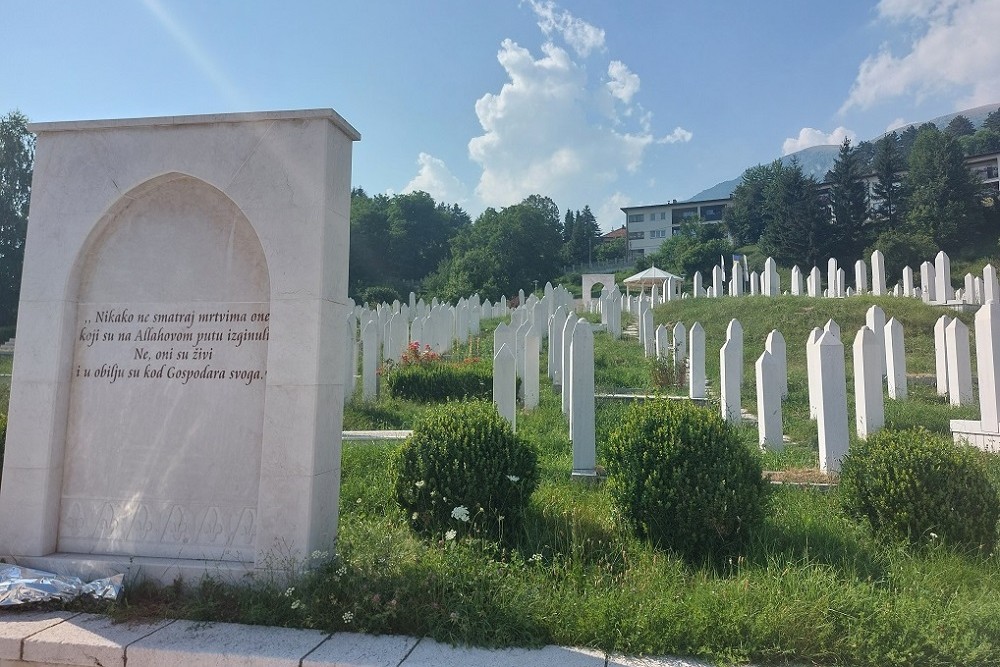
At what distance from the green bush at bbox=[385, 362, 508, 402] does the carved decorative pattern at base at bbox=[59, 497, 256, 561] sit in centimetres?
562

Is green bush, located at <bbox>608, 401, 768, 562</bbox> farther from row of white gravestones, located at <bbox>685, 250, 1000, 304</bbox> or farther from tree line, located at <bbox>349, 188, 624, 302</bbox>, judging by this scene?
tree line, located at <bbox>349, 188, 624, 302</bbox>

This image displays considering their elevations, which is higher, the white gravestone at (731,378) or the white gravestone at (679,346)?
the white gravestone at (679,346)

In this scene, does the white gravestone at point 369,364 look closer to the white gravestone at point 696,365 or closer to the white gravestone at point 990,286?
the white gravestone at point 696,365

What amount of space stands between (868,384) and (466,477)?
4.63 m

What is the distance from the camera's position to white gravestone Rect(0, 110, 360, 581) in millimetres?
3482

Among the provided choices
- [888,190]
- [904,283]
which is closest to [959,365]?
[904,283]

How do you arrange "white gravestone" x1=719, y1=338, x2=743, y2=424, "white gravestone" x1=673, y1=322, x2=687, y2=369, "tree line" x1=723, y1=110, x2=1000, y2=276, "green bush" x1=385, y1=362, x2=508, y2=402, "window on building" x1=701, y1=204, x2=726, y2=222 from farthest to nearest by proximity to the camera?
"window on building" x1=701, y1=204, x2=726, y2=222, "tree line" x1=723, y1=110, x2=1000, y2=276, "white gravestone" x1=673, y1=322, x2=687, y2=369, "green bush" x1=385, y1=362, x2=508, y2=402, "white gravestone" x1=719, y1=338, x2=743, y2=424

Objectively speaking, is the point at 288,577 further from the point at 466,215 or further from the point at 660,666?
the point at 466,215

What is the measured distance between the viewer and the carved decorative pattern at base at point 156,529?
354 cm

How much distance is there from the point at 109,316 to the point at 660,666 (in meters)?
4.04

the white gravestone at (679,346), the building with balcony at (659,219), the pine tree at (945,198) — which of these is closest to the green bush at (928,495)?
the white gravestone at (679,346)

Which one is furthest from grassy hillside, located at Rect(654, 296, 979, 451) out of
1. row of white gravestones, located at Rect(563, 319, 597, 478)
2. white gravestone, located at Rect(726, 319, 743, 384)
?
row of white gravestones, located at Rect(563, 319, 597, 478)

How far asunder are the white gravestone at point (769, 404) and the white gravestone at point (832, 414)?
80 centimetres

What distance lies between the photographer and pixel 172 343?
3785mm
